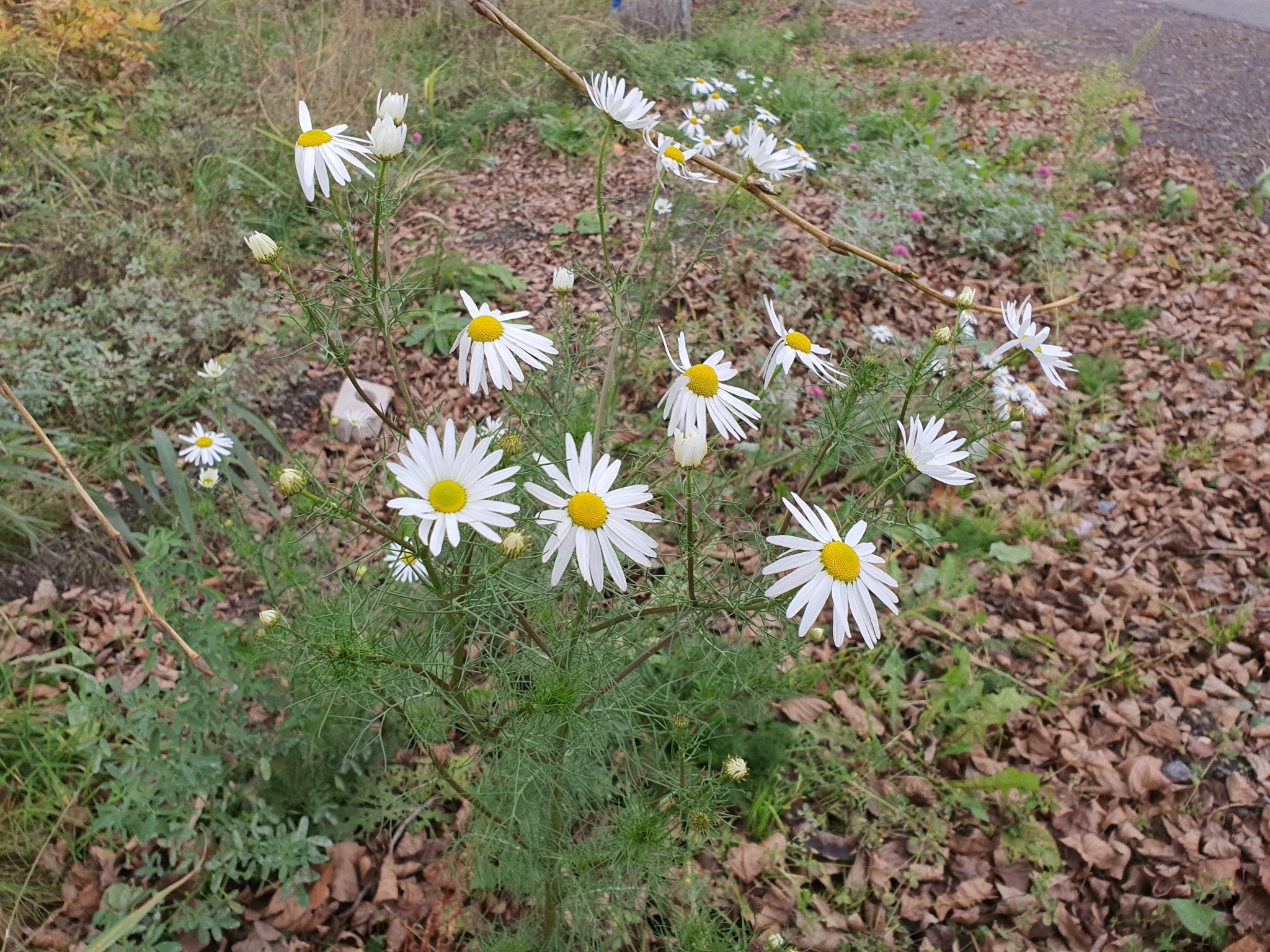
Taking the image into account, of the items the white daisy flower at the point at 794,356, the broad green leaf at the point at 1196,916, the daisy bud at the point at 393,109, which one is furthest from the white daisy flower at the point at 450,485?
the broad green leaf at the point at 1196,916

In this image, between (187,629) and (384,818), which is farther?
(384,818)

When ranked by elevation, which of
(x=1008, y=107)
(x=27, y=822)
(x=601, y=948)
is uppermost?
(x=1008, y=107)

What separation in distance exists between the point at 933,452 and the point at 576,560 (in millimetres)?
A: 514

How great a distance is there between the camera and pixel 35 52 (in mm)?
4371

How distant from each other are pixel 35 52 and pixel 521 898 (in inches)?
209

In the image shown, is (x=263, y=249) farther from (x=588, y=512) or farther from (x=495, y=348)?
(x=588, y=512)

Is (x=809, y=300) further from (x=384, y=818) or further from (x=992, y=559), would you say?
(x=384, y=818)

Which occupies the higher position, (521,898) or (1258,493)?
(1258,493)

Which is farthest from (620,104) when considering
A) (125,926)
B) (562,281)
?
(125,926)

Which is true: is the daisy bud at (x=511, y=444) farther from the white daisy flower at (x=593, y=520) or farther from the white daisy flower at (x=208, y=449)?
the white daisy flower at (x=208, y=449)

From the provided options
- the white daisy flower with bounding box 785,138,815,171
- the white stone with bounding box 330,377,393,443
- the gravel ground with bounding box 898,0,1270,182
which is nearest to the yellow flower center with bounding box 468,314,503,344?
the white daisy flower with bounding box 785,138,815,171

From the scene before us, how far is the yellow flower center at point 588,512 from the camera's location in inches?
37.6

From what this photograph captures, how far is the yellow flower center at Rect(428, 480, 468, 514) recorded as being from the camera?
2.98 feet

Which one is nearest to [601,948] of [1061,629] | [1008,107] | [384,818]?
[384,818]
